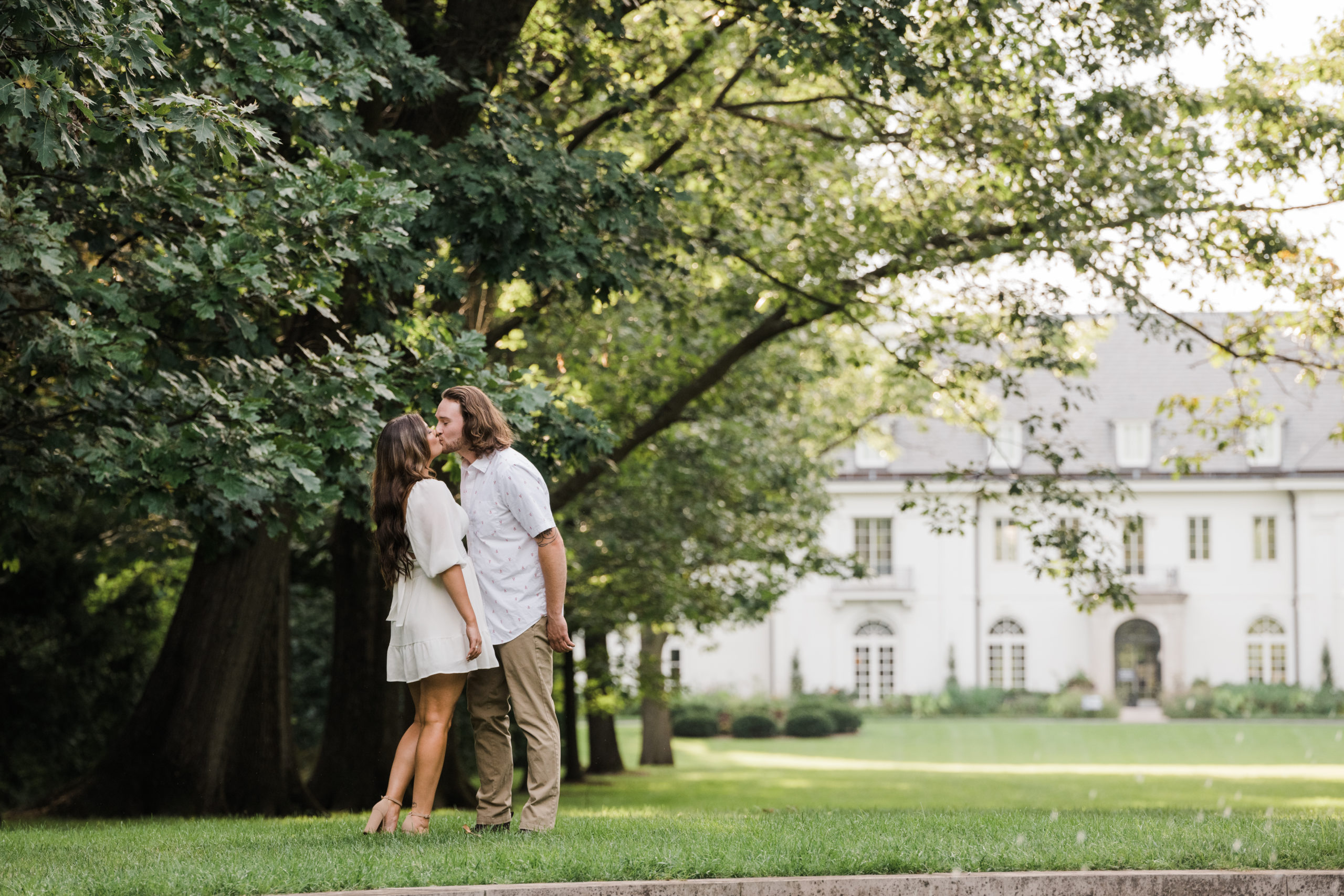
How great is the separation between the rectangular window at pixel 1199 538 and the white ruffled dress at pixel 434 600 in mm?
44882

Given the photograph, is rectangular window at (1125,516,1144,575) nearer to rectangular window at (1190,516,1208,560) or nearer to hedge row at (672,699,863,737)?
rectangular window at (1190,516,1208,560)

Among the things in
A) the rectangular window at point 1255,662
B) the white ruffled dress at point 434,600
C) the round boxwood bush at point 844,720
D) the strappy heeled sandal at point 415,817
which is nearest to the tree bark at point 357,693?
the strappy heeled sandal at point 415,817

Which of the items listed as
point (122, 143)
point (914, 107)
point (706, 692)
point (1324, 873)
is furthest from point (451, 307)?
point (706, 692)

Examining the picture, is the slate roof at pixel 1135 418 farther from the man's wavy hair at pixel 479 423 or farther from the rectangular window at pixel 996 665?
the man's wavy hair at pixel 479 423

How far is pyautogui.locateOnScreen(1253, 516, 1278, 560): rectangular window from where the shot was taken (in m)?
45.9

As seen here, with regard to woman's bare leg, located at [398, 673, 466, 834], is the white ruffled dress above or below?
above

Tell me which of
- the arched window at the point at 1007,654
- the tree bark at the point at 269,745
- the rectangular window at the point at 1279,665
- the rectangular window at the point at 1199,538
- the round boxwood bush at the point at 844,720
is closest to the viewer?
the tree bark at the point at 269,745

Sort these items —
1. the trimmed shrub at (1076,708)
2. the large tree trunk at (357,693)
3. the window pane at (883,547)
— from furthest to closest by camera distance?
the window pane at (883,547) < the trimmed shrub at (1076,708) < the large tree trunk at (357,693)

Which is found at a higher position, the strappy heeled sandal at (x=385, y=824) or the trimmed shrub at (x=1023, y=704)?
the strappy heeled sandal at (x=385, y=824)

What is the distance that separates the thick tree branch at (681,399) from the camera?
1407 cm

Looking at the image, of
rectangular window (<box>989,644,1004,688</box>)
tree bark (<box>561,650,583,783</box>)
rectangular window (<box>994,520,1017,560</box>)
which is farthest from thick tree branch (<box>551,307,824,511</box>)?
rectangular window (<box>989,644,1004,688</box>)

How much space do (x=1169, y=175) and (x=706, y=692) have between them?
117ft

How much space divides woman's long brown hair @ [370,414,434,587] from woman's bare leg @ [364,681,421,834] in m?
0.62

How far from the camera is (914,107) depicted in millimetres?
13078
